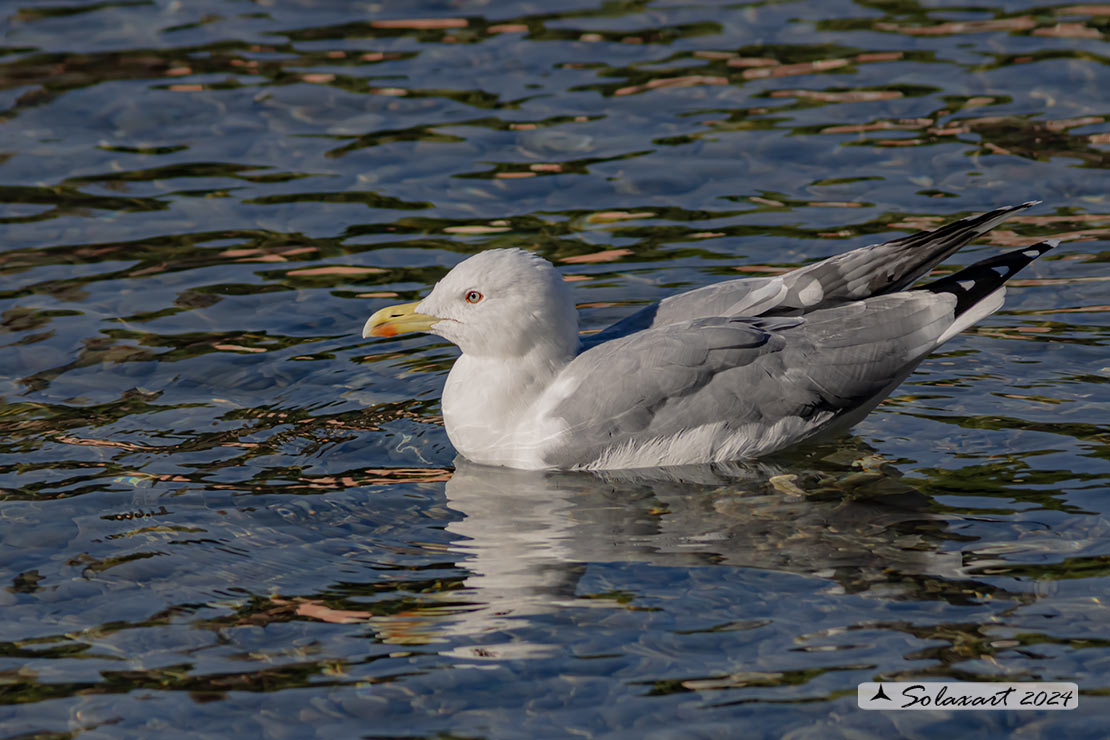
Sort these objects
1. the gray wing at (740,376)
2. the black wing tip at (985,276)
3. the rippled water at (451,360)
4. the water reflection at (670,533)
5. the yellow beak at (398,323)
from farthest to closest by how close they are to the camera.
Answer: the yellow beak at (398,323) → the black wing tip at (985,276) → the gray wing at (740,376) → the water reflection at (670,533) → the rippled water at (451,360)

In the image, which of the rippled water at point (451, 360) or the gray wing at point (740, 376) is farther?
the gray wing at point (740, 376)

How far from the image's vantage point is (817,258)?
1066cm

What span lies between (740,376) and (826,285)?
756mm

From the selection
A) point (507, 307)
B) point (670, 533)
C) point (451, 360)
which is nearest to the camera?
point (670, 533)

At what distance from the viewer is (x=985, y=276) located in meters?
8.26

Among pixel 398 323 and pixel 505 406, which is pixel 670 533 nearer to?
pixel 505 406

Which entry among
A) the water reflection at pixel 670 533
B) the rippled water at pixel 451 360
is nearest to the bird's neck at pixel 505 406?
the water reflection at pixel 670 533

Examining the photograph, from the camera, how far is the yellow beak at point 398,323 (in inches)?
332

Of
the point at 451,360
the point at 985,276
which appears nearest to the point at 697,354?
the point at 985,276

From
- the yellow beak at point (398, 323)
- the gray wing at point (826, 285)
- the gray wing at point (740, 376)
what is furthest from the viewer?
the yellow beak at point (398, 323)

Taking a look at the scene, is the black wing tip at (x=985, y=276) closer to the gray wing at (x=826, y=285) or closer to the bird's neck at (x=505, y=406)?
the gray wing at (x=826, y=285)

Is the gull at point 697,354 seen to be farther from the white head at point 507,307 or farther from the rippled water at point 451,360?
the rippled water at point 451,360

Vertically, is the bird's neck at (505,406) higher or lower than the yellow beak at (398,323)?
lower

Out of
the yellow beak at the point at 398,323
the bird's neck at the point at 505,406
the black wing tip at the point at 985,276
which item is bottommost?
the bird's neck at the point at 505,406
